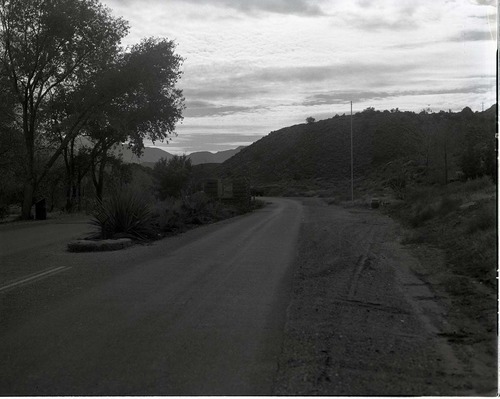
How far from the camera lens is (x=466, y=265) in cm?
1083

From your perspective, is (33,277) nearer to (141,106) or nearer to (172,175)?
(141,106)

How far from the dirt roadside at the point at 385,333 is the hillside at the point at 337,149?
51.1 m

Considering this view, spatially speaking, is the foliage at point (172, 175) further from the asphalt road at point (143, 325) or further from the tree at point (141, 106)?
the asphalt road at point (143, 325)

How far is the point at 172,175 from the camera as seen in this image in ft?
150

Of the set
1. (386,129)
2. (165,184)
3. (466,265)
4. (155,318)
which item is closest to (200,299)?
(155,318)

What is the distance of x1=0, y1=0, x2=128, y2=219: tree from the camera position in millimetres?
28328

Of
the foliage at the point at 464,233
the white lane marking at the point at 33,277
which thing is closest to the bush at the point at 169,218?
the foliage at the point at 464,233

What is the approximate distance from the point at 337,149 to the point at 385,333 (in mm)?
86092

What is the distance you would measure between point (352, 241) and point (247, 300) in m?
8.80

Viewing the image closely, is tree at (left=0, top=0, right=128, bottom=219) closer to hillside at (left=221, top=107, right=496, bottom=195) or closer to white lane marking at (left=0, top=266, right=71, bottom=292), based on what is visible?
white lane marking at (left=0, top=266, right=71, bottom=292)

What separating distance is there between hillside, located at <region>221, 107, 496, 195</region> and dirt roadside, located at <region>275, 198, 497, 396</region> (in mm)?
51125

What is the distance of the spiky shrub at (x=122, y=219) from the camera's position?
17.2m

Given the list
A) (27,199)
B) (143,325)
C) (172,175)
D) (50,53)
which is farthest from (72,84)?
(143,325)

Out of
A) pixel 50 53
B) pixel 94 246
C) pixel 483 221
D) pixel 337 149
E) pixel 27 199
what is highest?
pixel 50 53
